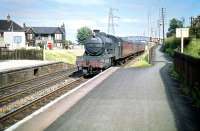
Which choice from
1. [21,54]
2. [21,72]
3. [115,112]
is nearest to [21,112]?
[115,112]

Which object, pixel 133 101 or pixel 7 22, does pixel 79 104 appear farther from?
pixel 7 22

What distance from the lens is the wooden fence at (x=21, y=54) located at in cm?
4469

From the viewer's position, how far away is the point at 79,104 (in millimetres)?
12602

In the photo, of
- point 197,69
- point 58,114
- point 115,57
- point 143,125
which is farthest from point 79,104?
point 115,57

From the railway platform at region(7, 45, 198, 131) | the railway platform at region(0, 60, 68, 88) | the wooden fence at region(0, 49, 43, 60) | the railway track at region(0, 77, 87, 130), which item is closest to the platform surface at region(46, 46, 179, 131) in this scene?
the railway platform at region(7, 45, 198, 131)

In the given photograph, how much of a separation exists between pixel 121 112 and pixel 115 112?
19 cm

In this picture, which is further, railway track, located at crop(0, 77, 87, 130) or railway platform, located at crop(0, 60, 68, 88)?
railway platform, located at crop(0, 60, 68, 88)

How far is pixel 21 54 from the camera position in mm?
46375

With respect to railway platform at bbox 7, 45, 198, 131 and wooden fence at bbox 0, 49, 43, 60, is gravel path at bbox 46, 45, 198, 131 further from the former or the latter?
wooden fence at bbox 0, 49, 43, 60

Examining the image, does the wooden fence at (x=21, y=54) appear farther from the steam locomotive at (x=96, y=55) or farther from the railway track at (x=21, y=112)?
the railway track at (x=21, y=112)

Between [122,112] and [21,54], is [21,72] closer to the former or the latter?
[122,112]

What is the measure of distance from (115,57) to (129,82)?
35.5ft

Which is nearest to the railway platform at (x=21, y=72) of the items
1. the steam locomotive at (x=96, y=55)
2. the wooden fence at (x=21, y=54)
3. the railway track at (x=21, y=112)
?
the steam locomotive at (x=96, y=55)

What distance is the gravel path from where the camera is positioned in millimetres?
9406
